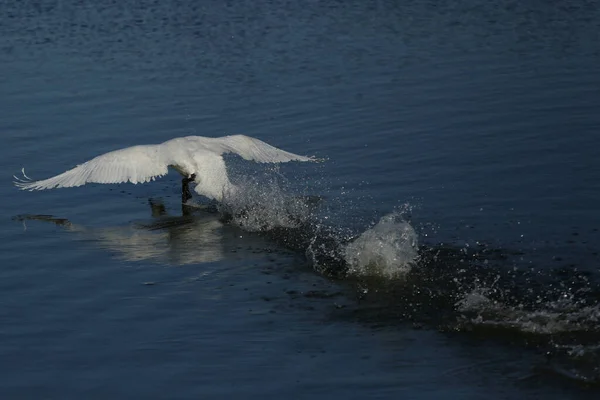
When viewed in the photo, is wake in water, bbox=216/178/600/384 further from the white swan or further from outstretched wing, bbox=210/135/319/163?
outstretched wing, bbox=210/135/319/163

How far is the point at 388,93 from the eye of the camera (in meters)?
17.8

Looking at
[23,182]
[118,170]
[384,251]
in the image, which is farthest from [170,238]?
[384,251]

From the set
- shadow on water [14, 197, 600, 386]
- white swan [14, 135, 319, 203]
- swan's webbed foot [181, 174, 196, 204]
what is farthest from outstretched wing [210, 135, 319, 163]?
shadow on water [14, 197, 600, 386]

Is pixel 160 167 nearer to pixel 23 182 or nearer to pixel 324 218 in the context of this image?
pixel 23 182

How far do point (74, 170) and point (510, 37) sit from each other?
33.7ft

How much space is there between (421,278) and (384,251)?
21.7 inches

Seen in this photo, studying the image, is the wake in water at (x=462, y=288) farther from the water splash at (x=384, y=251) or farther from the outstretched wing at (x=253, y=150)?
the outstretched wing at (x=253, y=150)

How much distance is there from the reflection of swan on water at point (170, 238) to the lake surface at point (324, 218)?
41 mm

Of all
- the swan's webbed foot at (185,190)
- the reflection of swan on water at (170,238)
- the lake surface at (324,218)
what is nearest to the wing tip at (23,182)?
the lake surface at (324,218)

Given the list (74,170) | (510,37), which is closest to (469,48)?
(510,37)

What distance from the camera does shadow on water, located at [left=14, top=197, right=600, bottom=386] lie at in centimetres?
906

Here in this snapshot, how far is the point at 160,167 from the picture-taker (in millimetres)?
13688

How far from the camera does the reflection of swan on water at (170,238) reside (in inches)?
481

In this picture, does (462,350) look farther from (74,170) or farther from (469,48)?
(469,48)
